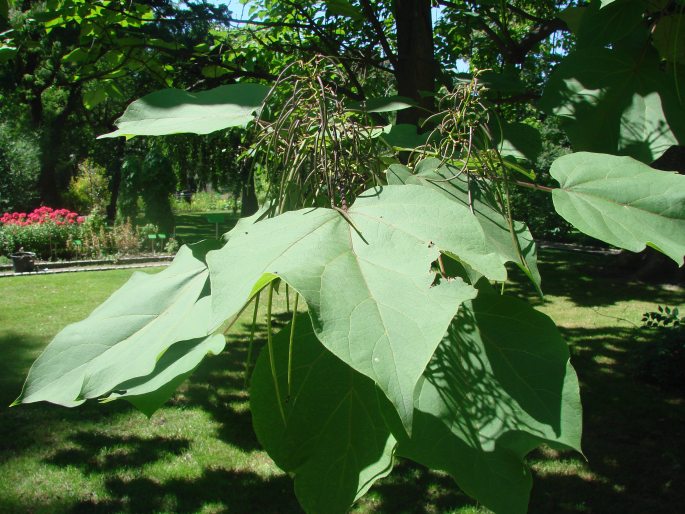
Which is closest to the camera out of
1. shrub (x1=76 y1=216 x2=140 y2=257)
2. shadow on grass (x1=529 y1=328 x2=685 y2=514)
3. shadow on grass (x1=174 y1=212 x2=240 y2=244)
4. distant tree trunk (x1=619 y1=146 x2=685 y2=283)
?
shadow on grass (x1=529 y1=328 x2=685 y2=514)

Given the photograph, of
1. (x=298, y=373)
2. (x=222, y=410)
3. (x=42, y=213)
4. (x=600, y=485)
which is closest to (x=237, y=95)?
(x=298, y=373)

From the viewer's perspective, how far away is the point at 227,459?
4.18 m

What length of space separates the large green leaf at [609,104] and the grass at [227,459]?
297 centimetres

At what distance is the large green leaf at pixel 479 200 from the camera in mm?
676

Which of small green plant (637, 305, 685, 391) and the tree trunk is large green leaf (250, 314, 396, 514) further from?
small green plant (637, 305, 685, 391)

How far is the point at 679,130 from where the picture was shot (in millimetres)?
997

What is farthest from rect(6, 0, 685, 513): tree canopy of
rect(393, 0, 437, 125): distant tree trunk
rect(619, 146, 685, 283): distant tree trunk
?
rect(619, 146, 685, 283): distant tree trunk

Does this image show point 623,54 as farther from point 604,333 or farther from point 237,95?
point 604,333

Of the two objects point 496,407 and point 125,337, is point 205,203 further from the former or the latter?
point 496,407

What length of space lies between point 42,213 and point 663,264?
12816 millimetres

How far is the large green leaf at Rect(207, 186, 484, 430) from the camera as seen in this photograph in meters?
0.42

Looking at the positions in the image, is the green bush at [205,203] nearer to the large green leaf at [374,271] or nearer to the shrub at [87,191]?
the shrub at [87,191]

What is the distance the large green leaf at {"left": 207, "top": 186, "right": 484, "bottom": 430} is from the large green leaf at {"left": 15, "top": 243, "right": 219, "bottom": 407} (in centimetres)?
12

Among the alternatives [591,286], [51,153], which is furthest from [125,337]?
[51,153]
